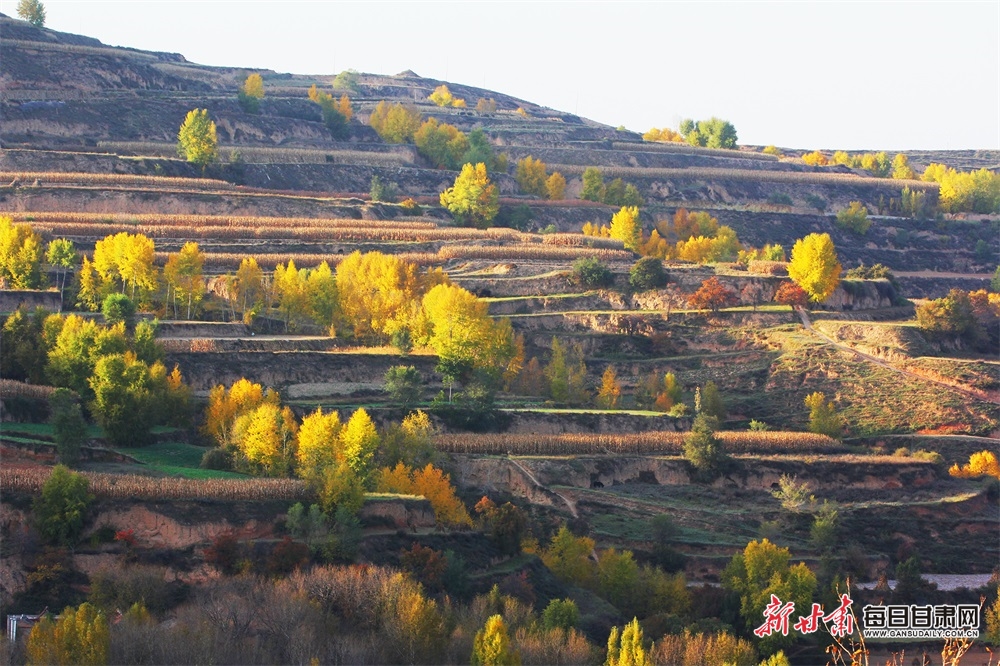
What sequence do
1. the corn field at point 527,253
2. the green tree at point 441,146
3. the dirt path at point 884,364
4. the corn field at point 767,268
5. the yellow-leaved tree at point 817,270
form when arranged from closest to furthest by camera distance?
the dirt path at point 884,364
the yellow-leaved tree at point 817,270
the corn field at point 767,268
the corn field at point 527,253
the green tree at point 441,146

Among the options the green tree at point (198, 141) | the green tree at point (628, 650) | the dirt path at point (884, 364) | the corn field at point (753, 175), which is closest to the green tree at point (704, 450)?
the dirt path at point (884, 364)

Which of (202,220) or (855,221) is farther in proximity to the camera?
(855,221)

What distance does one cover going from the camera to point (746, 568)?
59438 millimetres

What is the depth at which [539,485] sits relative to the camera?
6731 centimetres

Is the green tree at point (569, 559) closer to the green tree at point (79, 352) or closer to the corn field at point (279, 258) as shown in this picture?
the green tree at point (79, 352)

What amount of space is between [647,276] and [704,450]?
2460 centimetres

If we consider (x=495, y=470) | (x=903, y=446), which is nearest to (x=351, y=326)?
(x=495, y=470)

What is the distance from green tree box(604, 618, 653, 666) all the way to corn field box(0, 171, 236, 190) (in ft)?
212

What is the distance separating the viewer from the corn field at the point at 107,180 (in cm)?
10312

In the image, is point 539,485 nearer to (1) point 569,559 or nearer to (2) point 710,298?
(1) point 569,559

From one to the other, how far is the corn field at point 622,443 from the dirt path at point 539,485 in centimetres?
169

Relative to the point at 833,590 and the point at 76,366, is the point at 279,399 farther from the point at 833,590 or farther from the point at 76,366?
the point at 833,590

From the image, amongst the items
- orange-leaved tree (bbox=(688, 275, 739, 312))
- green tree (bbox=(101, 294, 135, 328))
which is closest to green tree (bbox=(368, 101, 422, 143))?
orange-leaved tree (bbox=(688, 275, 739, 312))

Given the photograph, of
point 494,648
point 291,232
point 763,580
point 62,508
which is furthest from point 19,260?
point 494,648
